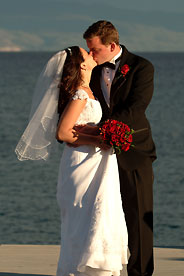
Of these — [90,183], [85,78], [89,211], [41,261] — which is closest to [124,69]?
[85,78]

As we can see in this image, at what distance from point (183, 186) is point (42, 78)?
670 inches

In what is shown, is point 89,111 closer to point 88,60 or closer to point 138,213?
point 88,60

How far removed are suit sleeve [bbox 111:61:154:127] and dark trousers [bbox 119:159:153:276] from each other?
41 cm

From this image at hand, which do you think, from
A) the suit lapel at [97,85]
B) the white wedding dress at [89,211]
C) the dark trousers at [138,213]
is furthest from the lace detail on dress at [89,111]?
the dark trousers at [138,213]

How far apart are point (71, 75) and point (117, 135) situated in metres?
0.51

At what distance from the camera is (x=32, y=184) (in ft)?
74.9

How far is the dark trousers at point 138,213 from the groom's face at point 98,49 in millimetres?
850

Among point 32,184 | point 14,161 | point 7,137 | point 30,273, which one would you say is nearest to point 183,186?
point 32,184

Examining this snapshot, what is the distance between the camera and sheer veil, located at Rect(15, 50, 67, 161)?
6.32m

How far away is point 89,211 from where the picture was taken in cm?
621

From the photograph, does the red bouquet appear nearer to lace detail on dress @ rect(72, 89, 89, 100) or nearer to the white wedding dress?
the white wedding dress

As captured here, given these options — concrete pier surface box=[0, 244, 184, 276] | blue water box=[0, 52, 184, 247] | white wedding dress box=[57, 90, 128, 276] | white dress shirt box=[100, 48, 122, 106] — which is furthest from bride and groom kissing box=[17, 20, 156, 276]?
blue water box=[0, 52, 184, 247]

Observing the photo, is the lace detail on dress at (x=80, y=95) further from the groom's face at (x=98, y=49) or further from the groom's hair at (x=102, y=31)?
the groom's hair at (x=102, y=31)

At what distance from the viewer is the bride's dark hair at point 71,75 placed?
244 inches
